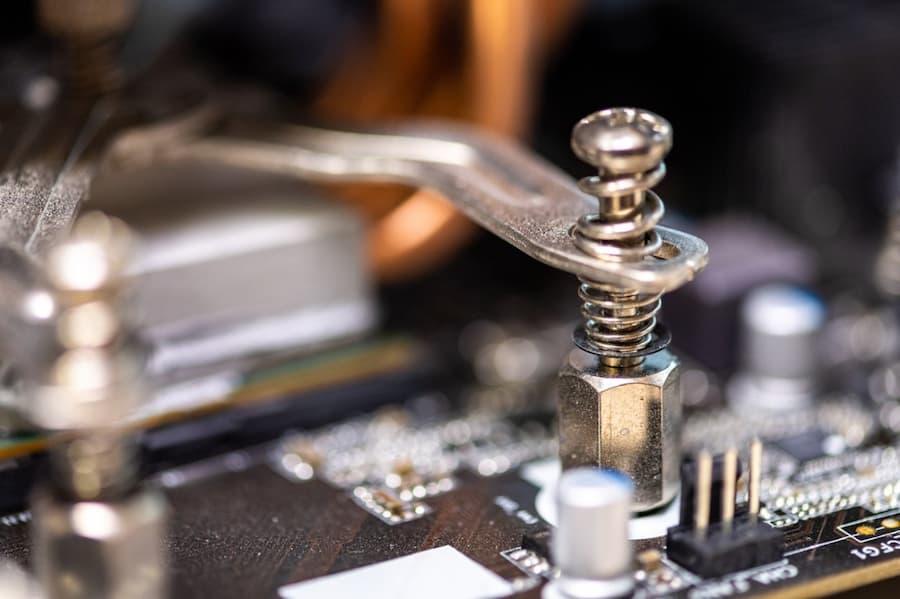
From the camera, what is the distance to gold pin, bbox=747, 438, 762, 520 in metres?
0.99

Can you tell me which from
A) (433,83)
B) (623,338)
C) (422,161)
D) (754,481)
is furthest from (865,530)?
(433,83)

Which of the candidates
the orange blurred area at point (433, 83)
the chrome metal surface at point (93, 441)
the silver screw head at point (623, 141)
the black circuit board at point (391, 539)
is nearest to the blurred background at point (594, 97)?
the orange blurred area at point (433, 83)

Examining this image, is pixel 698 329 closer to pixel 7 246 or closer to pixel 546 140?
pixel 546 140

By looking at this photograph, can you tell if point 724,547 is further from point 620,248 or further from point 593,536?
point 620,248

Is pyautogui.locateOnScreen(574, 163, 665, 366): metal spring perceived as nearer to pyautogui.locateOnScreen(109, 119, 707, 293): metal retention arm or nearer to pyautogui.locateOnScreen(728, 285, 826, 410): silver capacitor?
pyautogui.locateOnScreen(109, 119, 707, 293): metal retention arm

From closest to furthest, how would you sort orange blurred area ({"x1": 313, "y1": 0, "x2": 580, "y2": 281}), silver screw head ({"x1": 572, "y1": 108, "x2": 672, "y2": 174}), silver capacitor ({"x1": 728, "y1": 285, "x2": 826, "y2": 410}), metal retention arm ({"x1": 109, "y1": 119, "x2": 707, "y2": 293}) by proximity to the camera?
1. silver screw head ({"x1": 572, "y1": 108, "x2": 672, "y2": 174})
2. metal retention arm ({"x1": 109, "y1": 119, "x2": 707, "y2": 293})
3. silver capacitor ({"x1": 728, "y1": 285, "x2": 826, "y2": 410})
4. orange blurred area ({"x1": 313, "y1": 0, "x2": 580, "y2": 281})

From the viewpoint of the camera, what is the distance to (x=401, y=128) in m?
1.37

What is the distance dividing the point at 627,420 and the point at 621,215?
0.51 ft

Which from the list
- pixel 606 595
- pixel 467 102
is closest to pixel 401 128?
pixel 467 102

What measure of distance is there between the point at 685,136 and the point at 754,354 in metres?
0.42

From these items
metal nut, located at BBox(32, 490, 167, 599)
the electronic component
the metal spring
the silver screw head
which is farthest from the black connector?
metal nut, located at BBox(32, 490, 167, 599)

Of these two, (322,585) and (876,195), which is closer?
(322,585)

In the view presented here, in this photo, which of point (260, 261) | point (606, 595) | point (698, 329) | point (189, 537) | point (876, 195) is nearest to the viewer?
point (606, 595)

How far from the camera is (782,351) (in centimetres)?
137
